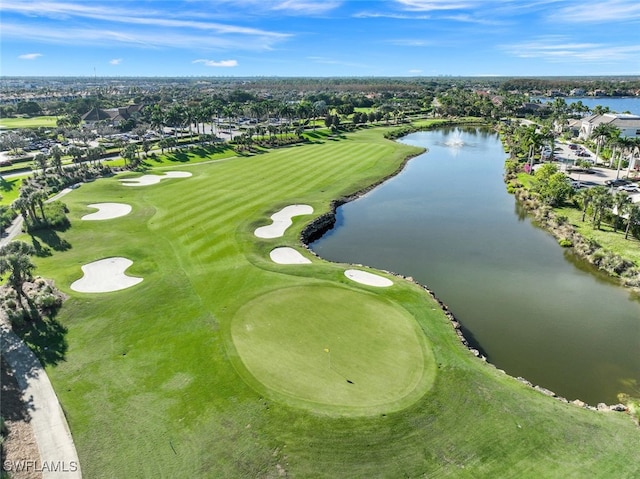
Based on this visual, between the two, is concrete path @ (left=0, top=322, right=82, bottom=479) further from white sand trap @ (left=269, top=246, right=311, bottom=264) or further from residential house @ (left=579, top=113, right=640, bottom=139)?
residential house @ (left=579, top=113, right=640, bottom=139)

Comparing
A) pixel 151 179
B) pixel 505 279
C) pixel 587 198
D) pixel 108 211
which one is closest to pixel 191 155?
pixel 151 179

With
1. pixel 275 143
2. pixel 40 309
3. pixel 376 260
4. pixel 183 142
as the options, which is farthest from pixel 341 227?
pixel 183 142

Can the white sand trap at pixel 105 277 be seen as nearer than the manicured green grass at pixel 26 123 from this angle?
Yes

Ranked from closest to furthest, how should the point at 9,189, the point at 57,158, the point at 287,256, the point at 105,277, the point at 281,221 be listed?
the point at 105,277, the point at 287,256, the point at 281,221, the point at 9,189, the point at 57,158

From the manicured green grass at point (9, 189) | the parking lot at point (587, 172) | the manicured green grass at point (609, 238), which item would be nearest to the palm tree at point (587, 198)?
the manicured green grass at point (609, 238)

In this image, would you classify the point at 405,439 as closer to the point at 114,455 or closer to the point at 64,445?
the point at 114,455

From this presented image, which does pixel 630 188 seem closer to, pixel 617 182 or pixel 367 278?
pixel 617 182

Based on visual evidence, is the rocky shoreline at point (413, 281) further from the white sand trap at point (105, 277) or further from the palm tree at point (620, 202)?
the palm tree at point (620, 202)
